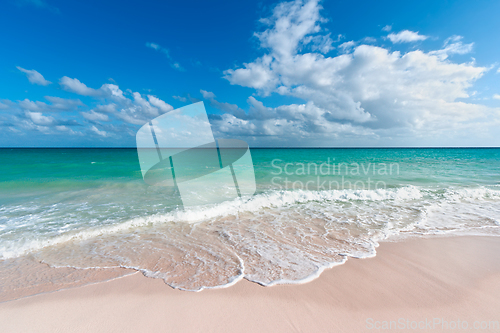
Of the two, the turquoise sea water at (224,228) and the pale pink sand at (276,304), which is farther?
the turquoise sea water at (224,228)

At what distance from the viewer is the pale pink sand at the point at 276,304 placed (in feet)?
7.27

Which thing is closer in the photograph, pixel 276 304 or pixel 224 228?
pixel 276 304

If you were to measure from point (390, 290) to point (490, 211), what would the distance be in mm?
7195

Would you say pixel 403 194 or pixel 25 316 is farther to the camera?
pixel 403 194

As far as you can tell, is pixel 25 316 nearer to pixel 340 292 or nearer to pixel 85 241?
pixel 85 241

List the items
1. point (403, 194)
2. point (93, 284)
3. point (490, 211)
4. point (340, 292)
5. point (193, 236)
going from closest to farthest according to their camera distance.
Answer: point (340, 292), point (93, 284), point (193, 236), point (490, 211), point (403, 194)

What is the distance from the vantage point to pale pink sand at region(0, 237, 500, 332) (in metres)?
2.21

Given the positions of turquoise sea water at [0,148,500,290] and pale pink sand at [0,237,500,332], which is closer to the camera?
pale pink sand at [0,237,500,332]

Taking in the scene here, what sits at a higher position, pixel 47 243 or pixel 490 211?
pixel 47 243

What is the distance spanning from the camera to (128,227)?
5.29 meters

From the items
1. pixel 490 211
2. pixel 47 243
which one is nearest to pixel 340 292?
pixel 47 243

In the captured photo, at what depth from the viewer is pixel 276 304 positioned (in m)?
2.48

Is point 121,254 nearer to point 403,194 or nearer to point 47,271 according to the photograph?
point 47,271

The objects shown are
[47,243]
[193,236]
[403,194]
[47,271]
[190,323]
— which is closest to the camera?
[190,323]
